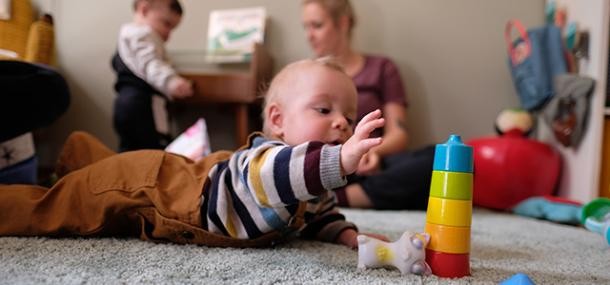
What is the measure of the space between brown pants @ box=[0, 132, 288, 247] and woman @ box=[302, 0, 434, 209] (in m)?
0.73

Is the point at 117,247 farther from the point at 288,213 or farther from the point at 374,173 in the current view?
the point at 374,173

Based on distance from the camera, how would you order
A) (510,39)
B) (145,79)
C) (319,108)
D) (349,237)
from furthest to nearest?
(510,39) → (145,79) → (349,237) → (319,108)

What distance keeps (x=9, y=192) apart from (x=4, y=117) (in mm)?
152

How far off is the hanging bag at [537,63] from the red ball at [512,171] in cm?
19

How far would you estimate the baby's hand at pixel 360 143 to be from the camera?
520 mm

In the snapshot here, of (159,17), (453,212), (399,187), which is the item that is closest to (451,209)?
(453,212)

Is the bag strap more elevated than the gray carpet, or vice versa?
the bag strap

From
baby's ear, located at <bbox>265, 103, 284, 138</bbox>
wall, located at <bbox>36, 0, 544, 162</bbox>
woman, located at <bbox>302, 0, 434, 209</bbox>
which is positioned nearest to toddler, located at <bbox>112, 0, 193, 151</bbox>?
wall, located at <bbox>36, 0, 544, 162</bbox>

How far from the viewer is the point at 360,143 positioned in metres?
0.53

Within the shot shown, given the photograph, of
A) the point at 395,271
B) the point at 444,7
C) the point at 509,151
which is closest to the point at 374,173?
the point at 509,151

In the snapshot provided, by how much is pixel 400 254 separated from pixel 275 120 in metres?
0.29

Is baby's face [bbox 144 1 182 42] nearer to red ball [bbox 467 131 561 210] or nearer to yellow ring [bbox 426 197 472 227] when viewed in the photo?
red ball [bbox 467 131 561 210]

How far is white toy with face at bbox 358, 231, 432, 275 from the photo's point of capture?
1.87ft

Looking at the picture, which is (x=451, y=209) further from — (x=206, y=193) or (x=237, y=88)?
(x=237, y=88)
